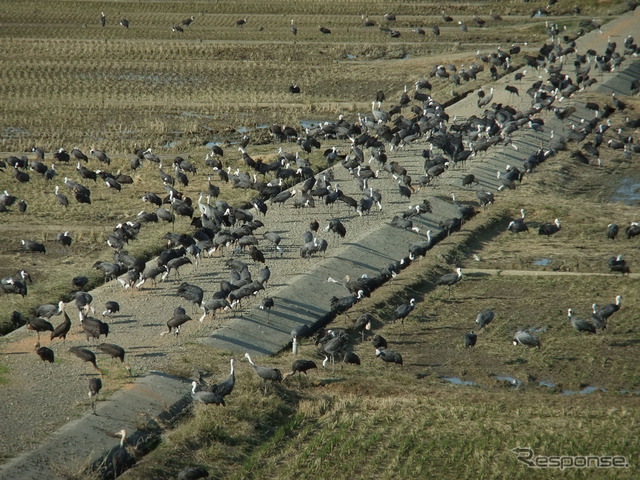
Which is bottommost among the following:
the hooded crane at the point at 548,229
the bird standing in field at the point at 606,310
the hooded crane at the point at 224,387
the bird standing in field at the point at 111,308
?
the bird standing in field at the point at 606,310

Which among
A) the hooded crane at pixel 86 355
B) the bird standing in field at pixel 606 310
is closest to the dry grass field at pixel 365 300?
the bird standing in field at pixel 606 310

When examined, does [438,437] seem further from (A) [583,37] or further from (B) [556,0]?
(B) [556,0]

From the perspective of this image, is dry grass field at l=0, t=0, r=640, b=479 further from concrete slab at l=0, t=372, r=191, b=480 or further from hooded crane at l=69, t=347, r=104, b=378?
hooded crane at l=69, t=347, r=104, b=378

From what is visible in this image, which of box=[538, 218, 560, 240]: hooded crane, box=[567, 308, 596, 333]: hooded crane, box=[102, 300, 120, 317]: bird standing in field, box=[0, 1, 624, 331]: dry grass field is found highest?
box=[0, 1, 624, 331]: dry grass field

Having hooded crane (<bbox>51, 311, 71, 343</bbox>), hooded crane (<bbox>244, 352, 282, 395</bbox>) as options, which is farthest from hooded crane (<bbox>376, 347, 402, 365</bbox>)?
hooded crane (<bbox>51, 311, 71, 343</bbox>)

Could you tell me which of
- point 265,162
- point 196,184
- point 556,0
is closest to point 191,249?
point 196,184

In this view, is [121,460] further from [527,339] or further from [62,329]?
[527,339]

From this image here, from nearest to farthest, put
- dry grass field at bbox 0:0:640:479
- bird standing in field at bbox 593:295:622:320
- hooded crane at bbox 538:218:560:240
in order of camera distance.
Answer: dry grass field at bbox 0:0:640:479, bird standing in field at bbox 593:295:622:320, hooded crane at bbox 538:218:560:240

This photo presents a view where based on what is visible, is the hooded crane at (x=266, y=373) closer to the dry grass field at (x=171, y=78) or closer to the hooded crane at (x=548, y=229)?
the dry grass field at (x=171, y=78)
